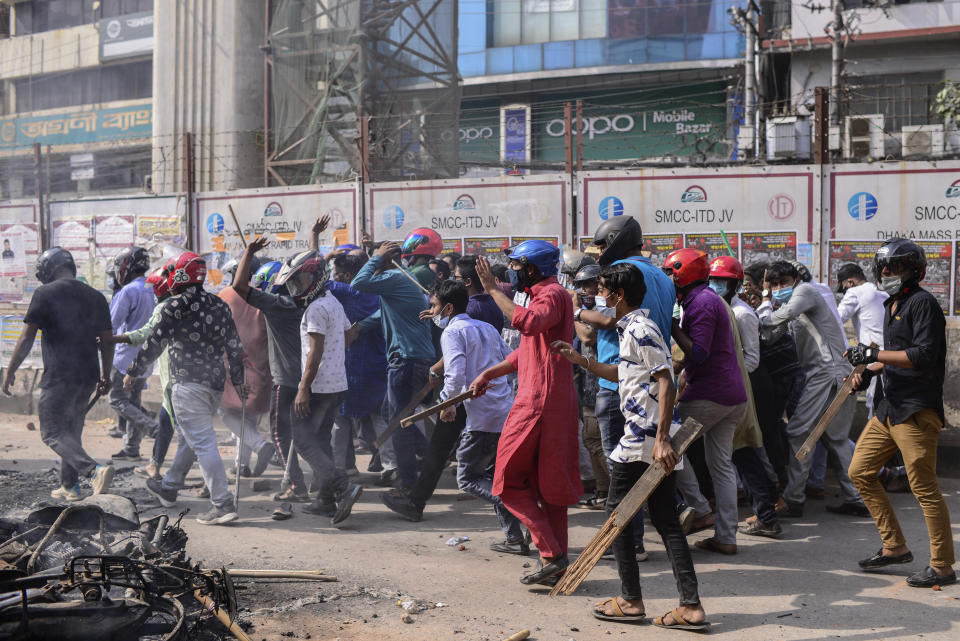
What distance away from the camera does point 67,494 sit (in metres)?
7.16

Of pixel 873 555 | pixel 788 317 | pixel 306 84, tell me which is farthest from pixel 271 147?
pixel 873 555

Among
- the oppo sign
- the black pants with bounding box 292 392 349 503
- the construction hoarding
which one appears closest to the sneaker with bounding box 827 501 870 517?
the black pants with bounding box 292 392 349 503

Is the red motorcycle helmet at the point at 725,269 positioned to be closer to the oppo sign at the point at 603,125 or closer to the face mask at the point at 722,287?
the face mask at the point at 722,287

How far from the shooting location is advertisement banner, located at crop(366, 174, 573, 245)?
9.58 meters

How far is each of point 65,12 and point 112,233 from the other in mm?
27363

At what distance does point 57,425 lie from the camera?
287 inches

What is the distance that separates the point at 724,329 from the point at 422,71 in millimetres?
14268

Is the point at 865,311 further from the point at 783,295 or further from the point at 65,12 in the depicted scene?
the point at 65,12

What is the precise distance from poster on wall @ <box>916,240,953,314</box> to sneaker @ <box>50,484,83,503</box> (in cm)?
772

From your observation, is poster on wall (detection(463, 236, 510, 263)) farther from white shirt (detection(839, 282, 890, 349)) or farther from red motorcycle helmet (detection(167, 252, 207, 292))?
red motorcycle helmet (detection(167, 252, 207, 292))

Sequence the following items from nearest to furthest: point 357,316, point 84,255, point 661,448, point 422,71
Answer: point 661,448 → point 357,316 → point 84,255 → point 422,71

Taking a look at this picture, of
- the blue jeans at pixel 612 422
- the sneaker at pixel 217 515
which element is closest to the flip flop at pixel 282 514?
the sneaker at pixel 217 515

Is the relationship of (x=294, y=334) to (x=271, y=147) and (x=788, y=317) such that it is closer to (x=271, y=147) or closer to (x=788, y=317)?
(x=788, y=317)

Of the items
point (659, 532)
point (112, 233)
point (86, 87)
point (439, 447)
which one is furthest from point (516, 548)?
point (86, 87)
